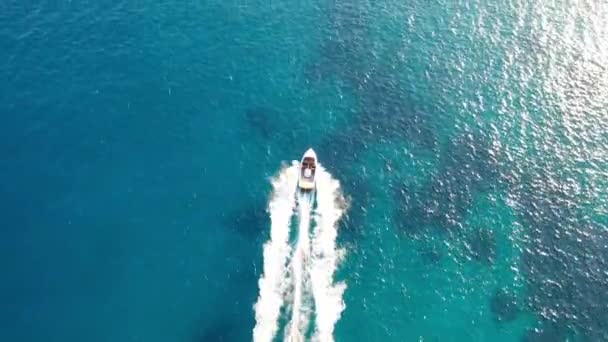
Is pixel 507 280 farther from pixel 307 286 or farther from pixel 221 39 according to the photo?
pixel 221 39

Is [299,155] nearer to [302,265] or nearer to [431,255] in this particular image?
[302,265]

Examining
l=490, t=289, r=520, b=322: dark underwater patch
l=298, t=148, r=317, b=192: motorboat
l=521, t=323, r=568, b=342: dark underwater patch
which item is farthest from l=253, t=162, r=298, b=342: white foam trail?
l=521, t=323, r=568, b=342: dark underwater patch

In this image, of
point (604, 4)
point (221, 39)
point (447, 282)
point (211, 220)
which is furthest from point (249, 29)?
point (604, 4)

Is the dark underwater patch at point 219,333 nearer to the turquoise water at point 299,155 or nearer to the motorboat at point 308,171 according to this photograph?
the turquoise water at point 299,155

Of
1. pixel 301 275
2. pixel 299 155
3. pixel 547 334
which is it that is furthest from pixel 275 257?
pixel 547 334

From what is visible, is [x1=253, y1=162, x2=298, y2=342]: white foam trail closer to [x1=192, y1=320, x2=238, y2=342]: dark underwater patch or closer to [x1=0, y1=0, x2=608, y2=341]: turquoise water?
[x1=0, y1=0, x2=608, y2=341]: turquoise water
